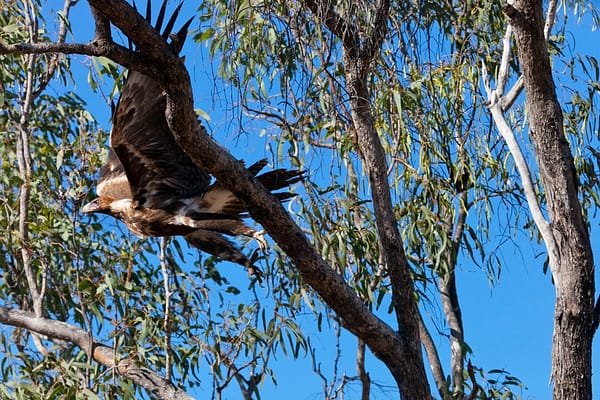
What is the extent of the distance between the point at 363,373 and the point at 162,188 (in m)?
1.17

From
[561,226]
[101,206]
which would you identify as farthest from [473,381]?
[101,206]

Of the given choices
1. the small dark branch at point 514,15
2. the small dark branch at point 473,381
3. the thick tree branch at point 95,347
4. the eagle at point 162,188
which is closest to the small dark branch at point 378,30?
the small dark branch at point 514,15

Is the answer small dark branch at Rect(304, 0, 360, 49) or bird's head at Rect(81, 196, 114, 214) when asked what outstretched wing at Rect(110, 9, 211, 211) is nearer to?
bird's head at Rect(81, 196, 114, 214)

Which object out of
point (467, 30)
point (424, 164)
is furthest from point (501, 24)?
point (424, 164)

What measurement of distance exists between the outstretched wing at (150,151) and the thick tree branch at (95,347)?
0.74 metres

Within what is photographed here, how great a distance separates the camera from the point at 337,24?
3383 millimetres

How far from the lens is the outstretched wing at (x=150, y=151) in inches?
157

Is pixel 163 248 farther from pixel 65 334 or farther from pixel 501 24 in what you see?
pixel 501 24

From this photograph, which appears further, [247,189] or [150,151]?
[150,151]

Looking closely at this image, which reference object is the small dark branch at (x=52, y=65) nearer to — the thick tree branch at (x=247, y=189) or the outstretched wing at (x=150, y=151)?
the outstretched wing at (x=150, y=151)

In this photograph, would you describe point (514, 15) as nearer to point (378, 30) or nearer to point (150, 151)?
point (378, 30)

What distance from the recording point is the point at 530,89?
11.2ft

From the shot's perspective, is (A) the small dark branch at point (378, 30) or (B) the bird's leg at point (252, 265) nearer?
(A) the small dark branch at point (378, 30)

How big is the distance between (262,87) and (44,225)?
54.7 inches
